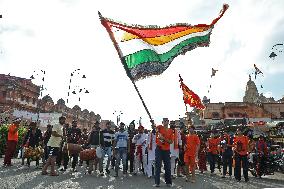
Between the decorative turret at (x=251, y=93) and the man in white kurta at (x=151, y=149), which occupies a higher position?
the decorative turret at (x=251, y=93)

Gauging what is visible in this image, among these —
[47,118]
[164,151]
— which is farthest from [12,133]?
[47,118]

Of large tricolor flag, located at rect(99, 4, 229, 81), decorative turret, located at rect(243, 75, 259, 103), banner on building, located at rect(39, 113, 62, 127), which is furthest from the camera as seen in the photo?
decorative turret, located at rect(243, 75, 259, 103)

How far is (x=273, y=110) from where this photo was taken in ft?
189

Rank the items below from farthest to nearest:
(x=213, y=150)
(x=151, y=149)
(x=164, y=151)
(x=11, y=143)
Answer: (x=213, y=150), (x=11, y=143), (x=151, y=149), (x=164, y=151)

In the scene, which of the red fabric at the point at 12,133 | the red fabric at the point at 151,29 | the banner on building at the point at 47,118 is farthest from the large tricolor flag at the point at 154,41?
the banner on building at the point at 47,118

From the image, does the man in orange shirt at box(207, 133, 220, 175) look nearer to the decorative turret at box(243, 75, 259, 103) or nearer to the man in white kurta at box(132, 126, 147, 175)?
the man in white kurta at box(132, 126, 147, 175)

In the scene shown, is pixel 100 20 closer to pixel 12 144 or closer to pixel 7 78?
pixel 12 144

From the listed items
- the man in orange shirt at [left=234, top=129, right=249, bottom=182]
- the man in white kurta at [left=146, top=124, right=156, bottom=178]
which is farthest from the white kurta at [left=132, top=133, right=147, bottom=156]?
the man in orange shirt at [left=234, top=129, right=249, bottom=182]

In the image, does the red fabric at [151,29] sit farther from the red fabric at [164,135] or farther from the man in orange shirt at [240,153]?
the man in orange shirt at [240,153]

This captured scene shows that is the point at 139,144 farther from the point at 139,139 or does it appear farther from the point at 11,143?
the point at 11,143

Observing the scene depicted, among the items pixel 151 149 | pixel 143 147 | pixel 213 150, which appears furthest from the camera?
pixel 213 150

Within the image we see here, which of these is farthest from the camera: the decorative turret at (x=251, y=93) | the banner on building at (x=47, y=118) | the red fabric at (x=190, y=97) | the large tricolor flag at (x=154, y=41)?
the decorative turret at (x=251, y=93)

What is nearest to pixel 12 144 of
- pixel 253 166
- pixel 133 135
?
pixel 133 135

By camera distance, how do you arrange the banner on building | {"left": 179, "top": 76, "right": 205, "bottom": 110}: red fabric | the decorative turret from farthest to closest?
the decorative turret
the banner on building
{"left": 179, "top": 76, "right": 205, "bottom": 110}: red fabric
